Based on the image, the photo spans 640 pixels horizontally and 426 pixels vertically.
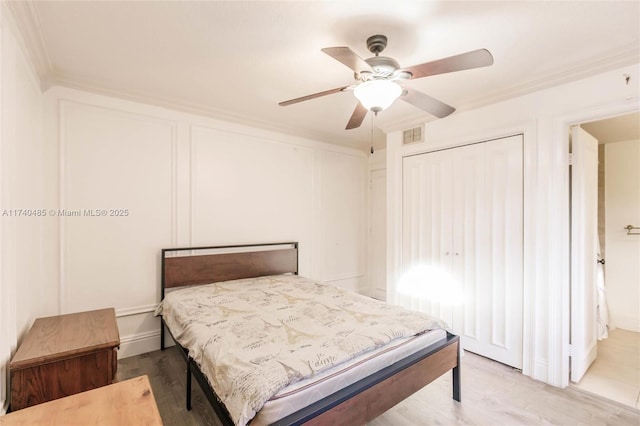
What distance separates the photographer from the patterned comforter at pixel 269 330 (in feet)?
4.78

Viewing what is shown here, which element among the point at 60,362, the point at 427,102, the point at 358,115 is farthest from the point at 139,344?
the point at 427,102

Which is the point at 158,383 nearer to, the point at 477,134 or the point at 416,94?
the point at 416,94

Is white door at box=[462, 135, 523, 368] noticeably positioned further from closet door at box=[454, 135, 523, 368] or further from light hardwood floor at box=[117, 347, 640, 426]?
light hardwood floor at box=[117, 347, 640, 426]

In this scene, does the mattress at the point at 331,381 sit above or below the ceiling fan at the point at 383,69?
below

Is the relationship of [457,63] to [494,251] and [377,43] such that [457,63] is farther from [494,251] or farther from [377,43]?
[494,251]

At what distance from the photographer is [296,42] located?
6.60ft

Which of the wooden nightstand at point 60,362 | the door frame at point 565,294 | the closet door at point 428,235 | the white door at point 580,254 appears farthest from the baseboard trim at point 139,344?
the white door at point 580,254

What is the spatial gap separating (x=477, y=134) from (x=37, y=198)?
3939mm

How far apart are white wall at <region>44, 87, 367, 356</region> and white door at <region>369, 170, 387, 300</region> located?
123 cm

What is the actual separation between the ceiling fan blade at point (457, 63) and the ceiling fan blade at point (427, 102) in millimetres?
213

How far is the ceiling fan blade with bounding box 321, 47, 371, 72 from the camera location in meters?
1.53

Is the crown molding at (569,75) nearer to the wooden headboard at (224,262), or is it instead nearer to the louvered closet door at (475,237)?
the louvered closet door at (475,237)

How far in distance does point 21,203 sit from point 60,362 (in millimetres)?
1018

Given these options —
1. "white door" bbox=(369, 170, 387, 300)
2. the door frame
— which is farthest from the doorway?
"white door" bbox=(369, 170, 387, 300)
